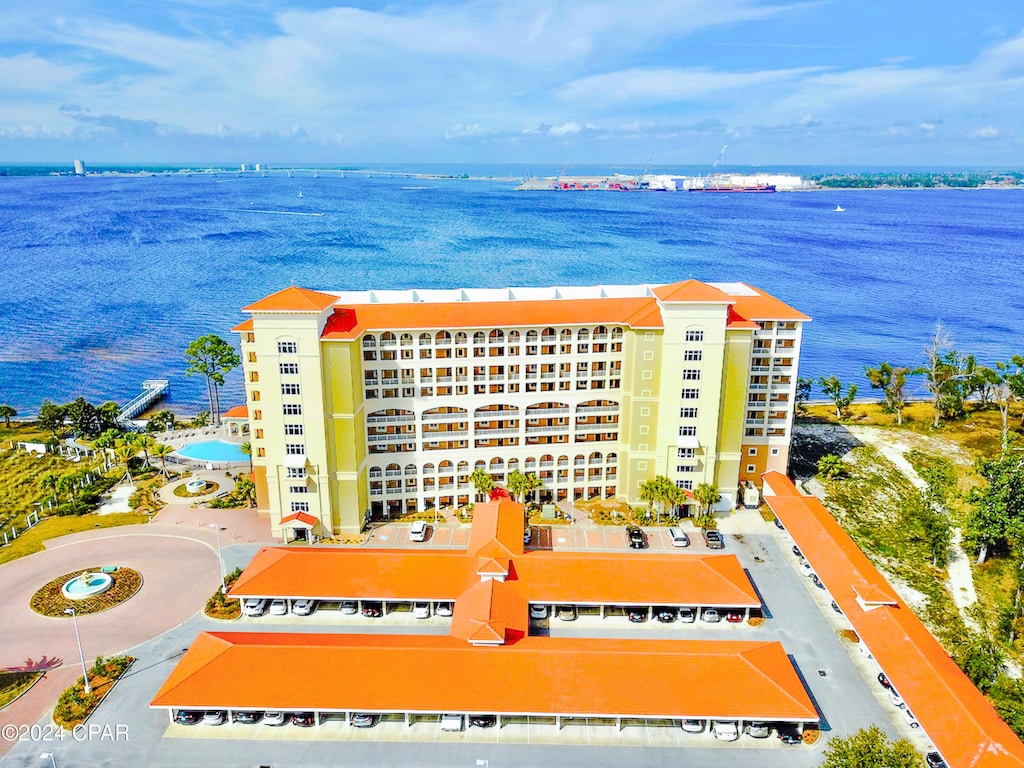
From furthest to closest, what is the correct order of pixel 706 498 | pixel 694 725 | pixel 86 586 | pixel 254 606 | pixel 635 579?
1. pixel 706 498
2. pixel 86 586
3. pixel 635 579
4. pixel 254 606
5. pixel 694 725

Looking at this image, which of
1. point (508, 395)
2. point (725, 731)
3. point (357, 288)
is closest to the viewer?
point (725, 731)

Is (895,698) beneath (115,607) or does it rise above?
beneath

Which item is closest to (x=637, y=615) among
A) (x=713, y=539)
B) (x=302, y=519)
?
(x=713, y=539)

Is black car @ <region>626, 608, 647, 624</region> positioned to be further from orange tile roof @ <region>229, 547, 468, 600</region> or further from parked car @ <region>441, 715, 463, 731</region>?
parked car @ <region>441, 715, 463, 731</region>

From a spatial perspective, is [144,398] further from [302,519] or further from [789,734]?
[789,734]

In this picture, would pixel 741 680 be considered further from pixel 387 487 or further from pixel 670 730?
pixel 387 487

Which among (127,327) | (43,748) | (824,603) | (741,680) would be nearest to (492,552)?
(741,680)

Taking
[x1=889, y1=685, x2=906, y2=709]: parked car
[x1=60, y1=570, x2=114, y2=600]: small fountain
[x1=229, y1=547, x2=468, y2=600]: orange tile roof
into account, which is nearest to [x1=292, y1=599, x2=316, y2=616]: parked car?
[x1=229, y1=547, x2=468, y2=600]: orange tile roof
